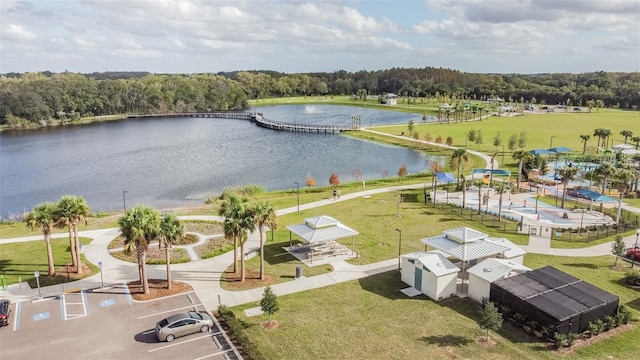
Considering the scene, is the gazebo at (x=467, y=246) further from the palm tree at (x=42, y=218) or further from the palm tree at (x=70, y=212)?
the palm tree at (x=42, y=218)

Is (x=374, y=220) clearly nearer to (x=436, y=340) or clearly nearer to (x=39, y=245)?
(x=436, y=340)

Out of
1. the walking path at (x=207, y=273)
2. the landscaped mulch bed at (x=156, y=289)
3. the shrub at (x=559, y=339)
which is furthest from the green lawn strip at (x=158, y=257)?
the shrub at (x=559, y=339)

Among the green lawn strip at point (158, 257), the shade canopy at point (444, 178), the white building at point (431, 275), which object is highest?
the shade canopy at point (444, 178)

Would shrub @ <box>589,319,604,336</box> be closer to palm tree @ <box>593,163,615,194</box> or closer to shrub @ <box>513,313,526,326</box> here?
shrub @ <box>513,313,526,326</box>

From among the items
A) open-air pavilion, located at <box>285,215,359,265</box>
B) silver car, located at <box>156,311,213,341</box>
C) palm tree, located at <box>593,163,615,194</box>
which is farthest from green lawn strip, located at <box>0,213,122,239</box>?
palm tree, located at <box>593,163,615,194</box>

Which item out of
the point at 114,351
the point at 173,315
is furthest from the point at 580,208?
the point at 114,351

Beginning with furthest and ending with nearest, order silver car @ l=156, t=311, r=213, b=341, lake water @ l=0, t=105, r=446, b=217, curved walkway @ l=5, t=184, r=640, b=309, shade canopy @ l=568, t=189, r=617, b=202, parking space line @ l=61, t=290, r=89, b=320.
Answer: lake water @ l=0, t=105, r=446, b=217 → shade canopy @ l=568, t=189, r=617, b=202 → curved walkway @ l=5, t=184, r=640, b=309 → parking space line @ l=61, t=290, r=89, b=320 → silver car @ l=156, t=311, r=213, b=341
